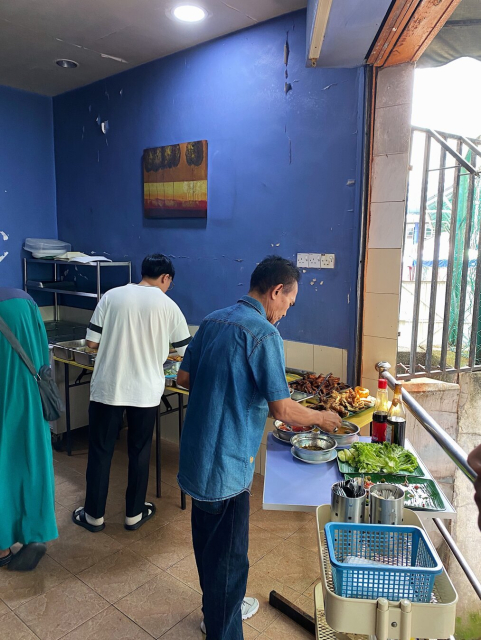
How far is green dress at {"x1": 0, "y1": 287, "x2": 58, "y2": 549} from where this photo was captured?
93.8 inches

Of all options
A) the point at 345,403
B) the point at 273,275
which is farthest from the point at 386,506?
the point at 345,403

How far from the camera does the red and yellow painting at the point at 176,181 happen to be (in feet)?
12.6

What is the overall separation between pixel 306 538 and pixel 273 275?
1.87 meters

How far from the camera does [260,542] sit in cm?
288

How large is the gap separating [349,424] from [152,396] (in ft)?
3.92

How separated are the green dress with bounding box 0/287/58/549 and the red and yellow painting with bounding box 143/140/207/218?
1.80m

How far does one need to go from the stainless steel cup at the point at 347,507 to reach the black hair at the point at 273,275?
779 mm

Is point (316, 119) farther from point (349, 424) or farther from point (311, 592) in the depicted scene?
point (311, 592)

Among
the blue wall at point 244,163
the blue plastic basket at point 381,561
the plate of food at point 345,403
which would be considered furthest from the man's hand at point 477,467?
the blue wall at point 244,163

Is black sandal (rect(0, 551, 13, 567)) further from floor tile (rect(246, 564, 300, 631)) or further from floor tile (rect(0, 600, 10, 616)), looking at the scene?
floor tile (rect(246, 564, 300, 631))

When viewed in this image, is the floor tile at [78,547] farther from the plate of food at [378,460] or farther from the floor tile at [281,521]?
the plate of food at [378,460]

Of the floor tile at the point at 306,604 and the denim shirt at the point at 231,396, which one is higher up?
the denim shirt at the point at 231,396

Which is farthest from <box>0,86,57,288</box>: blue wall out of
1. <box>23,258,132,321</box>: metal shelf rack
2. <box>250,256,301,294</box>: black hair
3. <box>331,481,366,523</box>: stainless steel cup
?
<box>331,481,366,523</box>: stainless steel cup

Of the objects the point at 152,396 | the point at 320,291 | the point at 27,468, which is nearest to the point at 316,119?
the point at 320,291
